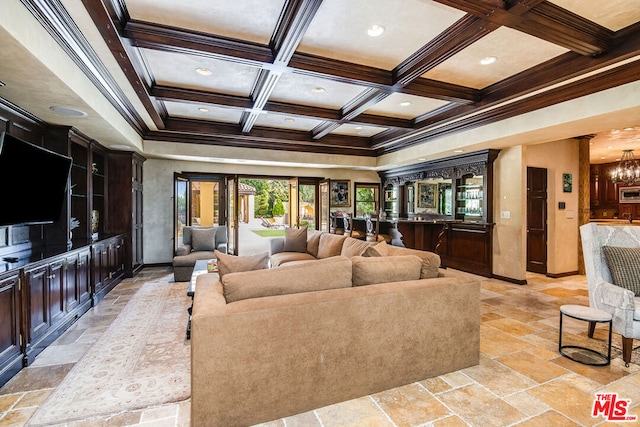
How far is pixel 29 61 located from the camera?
7.42 ft

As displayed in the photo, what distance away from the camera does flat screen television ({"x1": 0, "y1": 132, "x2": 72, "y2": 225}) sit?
2.71 meters

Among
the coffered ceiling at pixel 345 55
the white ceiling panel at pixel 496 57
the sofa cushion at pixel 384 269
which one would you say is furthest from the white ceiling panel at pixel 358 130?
the sofa cushion at pixel 384 269

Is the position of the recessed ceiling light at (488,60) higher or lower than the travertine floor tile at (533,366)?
higher

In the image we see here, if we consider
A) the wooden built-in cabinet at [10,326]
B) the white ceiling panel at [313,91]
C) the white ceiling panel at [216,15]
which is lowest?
the wooden built-in cabinet at [10,326]

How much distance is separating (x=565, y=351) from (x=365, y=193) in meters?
6.77

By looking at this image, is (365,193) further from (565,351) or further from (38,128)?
(38,128)

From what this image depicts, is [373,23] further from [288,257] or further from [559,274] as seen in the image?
[559,274]

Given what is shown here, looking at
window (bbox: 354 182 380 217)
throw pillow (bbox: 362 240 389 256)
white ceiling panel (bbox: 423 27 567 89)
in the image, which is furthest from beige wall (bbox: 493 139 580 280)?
window (bbox: 354 182 380 217)

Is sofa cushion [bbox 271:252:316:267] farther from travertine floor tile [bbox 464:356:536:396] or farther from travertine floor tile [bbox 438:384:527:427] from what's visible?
travertine floor tile [bbox 438:384:527:427]

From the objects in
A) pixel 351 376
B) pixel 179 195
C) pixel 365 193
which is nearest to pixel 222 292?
pixel 351 376

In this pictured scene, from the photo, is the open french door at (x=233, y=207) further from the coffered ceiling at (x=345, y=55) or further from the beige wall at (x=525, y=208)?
the beige wall at (x=525, y=208)

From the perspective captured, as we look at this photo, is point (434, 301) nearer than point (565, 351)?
Yes

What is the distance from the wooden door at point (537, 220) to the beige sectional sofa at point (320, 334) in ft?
15.6

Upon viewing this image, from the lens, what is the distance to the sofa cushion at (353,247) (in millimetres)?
3774
